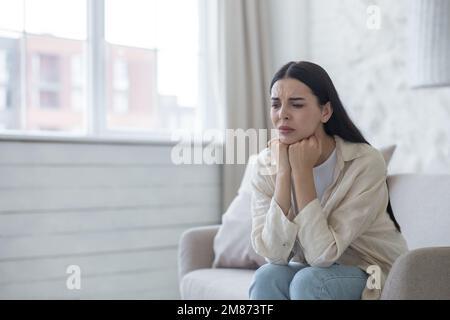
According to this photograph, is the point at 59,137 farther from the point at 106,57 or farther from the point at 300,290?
the point at 300,290

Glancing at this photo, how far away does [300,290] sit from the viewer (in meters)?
1.28

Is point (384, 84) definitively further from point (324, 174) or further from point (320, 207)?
point (320, 207)

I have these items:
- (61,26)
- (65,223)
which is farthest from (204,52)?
(65,223)

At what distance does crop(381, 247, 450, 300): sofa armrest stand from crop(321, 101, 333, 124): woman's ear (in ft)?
1.18

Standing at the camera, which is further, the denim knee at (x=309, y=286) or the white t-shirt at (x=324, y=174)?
the white t-shirt at (x=324, y=174)

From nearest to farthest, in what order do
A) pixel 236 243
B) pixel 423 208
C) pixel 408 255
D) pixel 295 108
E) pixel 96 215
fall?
pixel 408 255
pixel 295 108
pixel 423 208
pixel 236 243
pixel 96 215

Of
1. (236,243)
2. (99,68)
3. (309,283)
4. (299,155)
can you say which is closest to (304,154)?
(299,155)

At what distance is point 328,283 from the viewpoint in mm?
1279

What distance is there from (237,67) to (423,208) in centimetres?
143

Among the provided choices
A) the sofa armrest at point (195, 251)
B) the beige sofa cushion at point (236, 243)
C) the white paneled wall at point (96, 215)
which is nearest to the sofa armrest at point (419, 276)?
the beige sofa cushion at point (236, 243)

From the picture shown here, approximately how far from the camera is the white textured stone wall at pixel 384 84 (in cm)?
240

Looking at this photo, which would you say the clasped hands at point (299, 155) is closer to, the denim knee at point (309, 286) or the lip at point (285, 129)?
the lip at point (285, 129)

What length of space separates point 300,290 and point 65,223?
56.2 inches

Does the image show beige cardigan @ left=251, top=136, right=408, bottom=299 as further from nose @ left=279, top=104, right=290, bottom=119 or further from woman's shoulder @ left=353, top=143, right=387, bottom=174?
nose @ left=279, top=104, right=290, bottom=119
